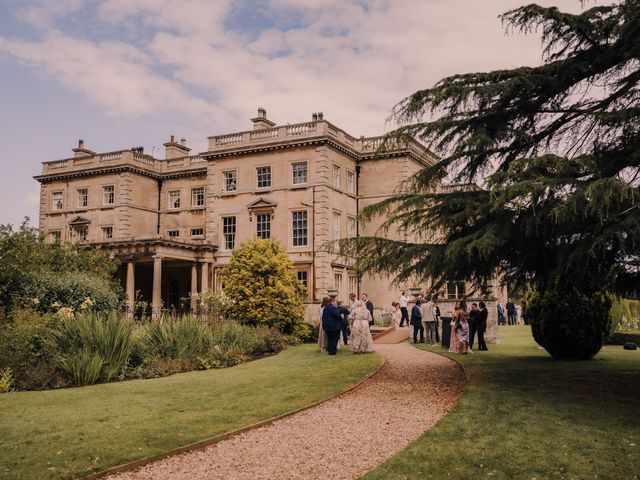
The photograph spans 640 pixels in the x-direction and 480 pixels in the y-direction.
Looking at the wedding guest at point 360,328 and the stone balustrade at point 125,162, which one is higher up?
the stone balustrade at point 125,162

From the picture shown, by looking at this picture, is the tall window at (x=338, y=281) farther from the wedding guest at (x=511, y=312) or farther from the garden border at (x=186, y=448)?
the garden border at (x=186, y=448)

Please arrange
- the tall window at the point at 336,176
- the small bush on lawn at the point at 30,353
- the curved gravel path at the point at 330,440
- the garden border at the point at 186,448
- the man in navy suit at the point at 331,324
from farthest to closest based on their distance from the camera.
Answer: the tall window at the point at 336,176 → the man in navy suit at the point at 331,324 → the small bush on lawn at the point at 30,353 → the curved gravel path at the point at 330,440 → the garden border at the point at 186,448

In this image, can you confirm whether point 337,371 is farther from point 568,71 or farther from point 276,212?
point 276,212

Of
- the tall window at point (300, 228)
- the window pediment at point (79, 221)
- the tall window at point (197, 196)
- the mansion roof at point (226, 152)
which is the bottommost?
the tall window at point (300, 228)

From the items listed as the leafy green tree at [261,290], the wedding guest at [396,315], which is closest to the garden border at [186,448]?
the leafy green tree at [261,290]

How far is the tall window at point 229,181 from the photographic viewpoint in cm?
3753

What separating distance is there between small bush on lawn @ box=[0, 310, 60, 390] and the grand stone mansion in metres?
17.1

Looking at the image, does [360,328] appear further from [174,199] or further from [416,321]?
[174,199]

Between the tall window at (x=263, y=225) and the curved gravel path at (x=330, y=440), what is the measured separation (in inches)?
962

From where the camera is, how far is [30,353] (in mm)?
13664

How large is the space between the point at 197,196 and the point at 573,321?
31.0 meters

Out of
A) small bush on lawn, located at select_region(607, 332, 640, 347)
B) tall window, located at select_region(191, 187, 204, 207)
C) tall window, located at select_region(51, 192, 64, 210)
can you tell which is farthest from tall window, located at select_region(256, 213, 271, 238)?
small bush on lawn, located at select_region(607, 332, 640, 347)

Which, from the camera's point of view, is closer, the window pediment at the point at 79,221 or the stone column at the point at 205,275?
the stone column at the point at 205,275

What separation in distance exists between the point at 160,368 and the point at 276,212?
2193 cm
